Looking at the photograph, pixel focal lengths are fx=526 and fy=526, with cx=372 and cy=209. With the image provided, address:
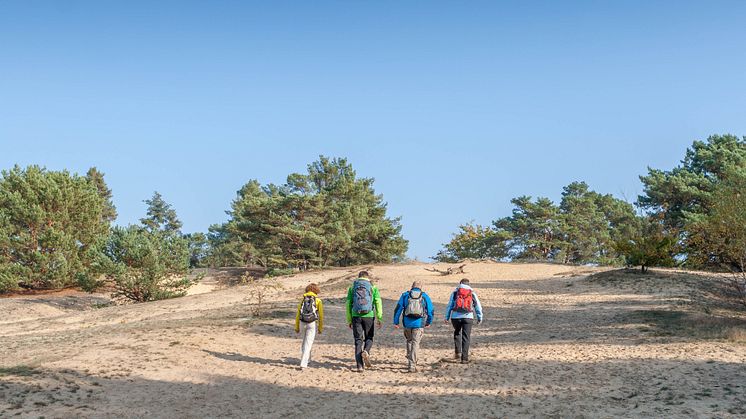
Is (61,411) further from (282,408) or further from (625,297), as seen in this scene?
(625,297)

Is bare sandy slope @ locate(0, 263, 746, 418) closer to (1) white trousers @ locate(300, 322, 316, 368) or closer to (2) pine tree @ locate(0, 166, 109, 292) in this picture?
(1) white trousers @ locate(300, 322, 316, 368)

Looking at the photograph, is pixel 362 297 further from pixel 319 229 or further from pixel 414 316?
pixel 319 229

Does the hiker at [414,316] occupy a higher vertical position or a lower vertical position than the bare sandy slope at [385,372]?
higher

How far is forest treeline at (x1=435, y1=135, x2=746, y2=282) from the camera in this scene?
19.2 metres

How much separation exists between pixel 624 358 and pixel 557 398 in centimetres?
354

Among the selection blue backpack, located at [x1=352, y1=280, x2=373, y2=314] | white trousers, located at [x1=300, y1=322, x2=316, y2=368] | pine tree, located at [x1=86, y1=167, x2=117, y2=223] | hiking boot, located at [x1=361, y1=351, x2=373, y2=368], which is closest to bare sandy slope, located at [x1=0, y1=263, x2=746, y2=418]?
hiking boot, located at [x1=361, y1=351, x2=373, y2=368]

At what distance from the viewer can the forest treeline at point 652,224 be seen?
19.2m

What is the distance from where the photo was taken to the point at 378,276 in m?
32.2

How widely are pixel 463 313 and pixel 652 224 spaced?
111ft

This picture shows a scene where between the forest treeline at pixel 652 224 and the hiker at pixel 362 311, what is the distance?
43.6ft

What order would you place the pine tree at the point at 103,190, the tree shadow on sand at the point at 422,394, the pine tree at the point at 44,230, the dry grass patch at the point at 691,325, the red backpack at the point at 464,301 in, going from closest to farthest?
the tree shadow on sand at the point at 422,394, the red backpack at the point at 464,301, the dry grass patch at the point at 691,325, the pine tree at the point at 44,230, the pine tree at the point at 103,190

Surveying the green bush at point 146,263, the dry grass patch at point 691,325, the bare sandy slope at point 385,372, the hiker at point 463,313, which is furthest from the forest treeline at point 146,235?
the dry grass patch at point 691,325

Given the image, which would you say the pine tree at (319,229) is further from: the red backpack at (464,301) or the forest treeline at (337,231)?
the red backpack at (464,301)

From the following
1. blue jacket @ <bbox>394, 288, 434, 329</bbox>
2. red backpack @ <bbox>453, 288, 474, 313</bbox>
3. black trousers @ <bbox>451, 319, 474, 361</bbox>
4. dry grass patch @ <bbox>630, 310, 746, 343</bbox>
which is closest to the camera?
blue jacket @ <bbox>394, 288, 434, 329</bbox>
